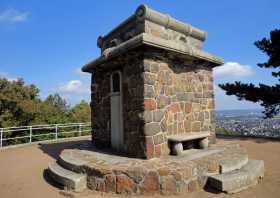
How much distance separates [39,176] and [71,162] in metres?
1.08

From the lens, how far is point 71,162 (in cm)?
487

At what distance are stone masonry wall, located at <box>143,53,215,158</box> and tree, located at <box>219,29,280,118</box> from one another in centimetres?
590

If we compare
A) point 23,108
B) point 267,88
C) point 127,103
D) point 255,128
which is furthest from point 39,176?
point 255,128

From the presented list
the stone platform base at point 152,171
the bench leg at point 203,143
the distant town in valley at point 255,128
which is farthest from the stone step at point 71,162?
the distant town in valley at point 255,128

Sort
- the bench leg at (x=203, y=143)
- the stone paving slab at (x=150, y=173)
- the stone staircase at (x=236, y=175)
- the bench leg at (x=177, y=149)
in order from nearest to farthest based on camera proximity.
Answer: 1. the stone paving slab at (x=150, y=173)
2. the stone staircase at (x=236, y=175)
3. the bench leg at (x=177, y=149)
4. the bench leg at (x=203, y=143)

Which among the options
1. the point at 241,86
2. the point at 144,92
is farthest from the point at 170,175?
the point at 241,86

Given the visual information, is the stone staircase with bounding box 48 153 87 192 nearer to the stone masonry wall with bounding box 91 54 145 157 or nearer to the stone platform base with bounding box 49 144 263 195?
the stone platform base with bounding box 49 144 263 195

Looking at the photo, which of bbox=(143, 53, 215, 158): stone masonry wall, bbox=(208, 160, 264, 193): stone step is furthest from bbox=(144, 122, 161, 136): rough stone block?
bbox=(208, 160, 264, 193): stone step

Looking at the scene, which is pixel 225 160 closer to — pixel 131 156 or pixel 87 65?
pixel 131 156

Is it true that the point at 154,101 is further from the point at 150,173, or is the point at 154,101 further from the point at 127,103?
the point at 150,173

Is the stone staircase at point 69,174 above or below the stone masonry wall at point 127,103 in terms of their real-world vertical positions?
below

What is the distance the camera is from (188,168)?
407 cm

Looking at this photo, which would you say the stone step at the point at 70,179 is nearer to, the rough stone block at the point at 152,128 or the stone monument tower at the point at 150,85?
the stone monument tower at the point at 150,85

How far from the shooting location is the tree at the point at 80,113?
15809 mm
